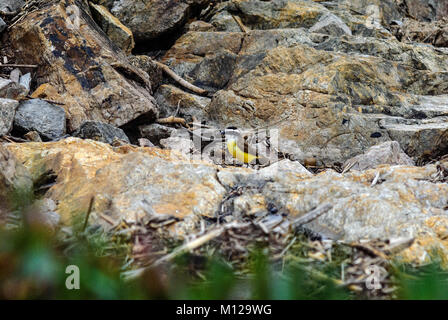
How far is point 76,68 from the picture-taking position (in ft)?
A: 23.5

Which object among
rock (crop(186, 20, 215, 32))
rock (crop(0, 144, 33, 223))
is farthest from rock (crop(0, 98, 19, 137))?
rock (crop(186, 20, 215, 32))

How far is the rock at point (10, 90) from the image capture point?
18.9 ft

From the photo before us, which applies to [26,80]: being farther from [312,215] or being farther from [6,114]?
[312,215]

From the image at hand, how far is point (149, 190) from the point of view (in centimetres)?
305

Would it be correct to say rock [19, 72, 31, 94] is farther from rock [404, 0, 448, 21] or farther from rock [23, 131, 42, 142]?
rock [404, 0, 448, 21]

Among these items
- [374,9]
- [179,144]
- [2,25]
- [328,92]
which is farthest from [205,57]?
[374,9]

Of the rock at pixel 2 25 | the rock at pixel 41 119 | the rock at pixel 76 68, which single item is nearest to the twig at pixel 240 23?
the rock at pixel 76 68

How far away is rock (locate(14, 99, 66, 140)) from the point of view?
5.63 meters

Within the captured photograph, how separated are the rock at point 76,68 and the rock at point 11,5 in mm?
926

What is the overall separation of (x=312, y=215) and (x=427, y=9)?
14.8m

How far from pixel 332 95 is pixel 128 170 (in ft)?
16.4

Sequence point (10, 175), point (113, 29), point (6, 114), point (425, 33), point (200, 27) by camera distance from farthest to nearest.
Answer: point (425, 33) → point (200, 27) → point (113, 29) → point (6, 114) → point (10, 175)

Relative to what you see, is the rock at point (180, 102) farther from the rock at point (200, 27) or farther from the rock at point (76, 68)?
the rock at point (200, 27)

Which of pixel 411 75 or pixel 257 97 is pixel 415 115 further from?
pixel 257 97
